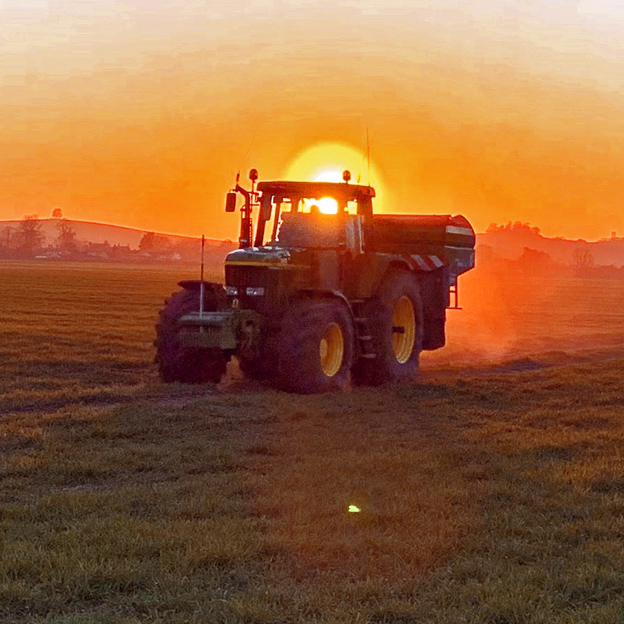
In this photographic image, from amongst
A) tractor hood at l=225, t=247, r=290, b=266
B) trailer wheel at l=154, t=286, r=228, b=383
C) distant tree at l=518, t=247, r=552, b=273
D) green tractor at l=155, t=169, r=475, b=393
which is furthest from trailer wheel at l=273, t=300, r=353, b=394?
distant tree at l=518, t=247, r=552, b=273

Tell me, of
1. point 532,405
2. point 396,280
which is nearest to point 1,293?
point 396,280

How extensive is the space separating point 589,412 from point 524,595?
24.4 feet

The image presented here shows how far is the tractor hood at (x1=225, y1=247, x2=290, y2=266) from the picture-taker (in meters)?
14.7

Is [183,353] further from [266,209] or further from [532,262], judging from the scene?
[532,262]

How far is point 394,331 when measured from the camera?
55.3 ft

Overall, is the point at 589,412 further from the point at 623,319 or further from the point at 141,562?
the point at 623,319

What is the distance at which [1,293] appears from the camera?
A: 4672cm

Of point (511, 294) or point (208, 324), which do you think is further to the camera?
point (511, 294)

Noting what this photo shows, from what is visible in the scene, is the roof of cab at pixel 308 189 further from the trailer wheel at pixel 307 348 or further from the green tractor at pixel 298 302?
the trailer wheel at pixel 307 348

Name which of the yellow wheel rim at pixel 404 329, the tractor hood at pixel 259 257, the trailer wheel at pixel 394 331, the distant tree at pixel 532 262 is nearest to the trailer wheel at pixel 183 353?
the tractor hood at pixel 259 257

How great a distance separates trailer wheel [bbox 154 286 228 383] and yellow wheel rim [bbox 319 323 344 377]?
1.49 meters

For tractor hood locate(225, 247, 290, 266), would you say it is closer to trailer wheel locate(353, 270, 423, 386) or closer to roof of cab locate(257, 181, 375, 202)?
roof of cab locate(257, 181, 375, 202)

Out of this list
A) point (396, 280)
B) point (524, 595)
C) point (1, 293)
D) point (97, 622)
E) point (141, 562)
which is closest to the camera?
point (97, 622)

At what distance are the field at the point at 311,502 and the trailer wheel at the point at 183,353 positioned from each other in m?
0.37
